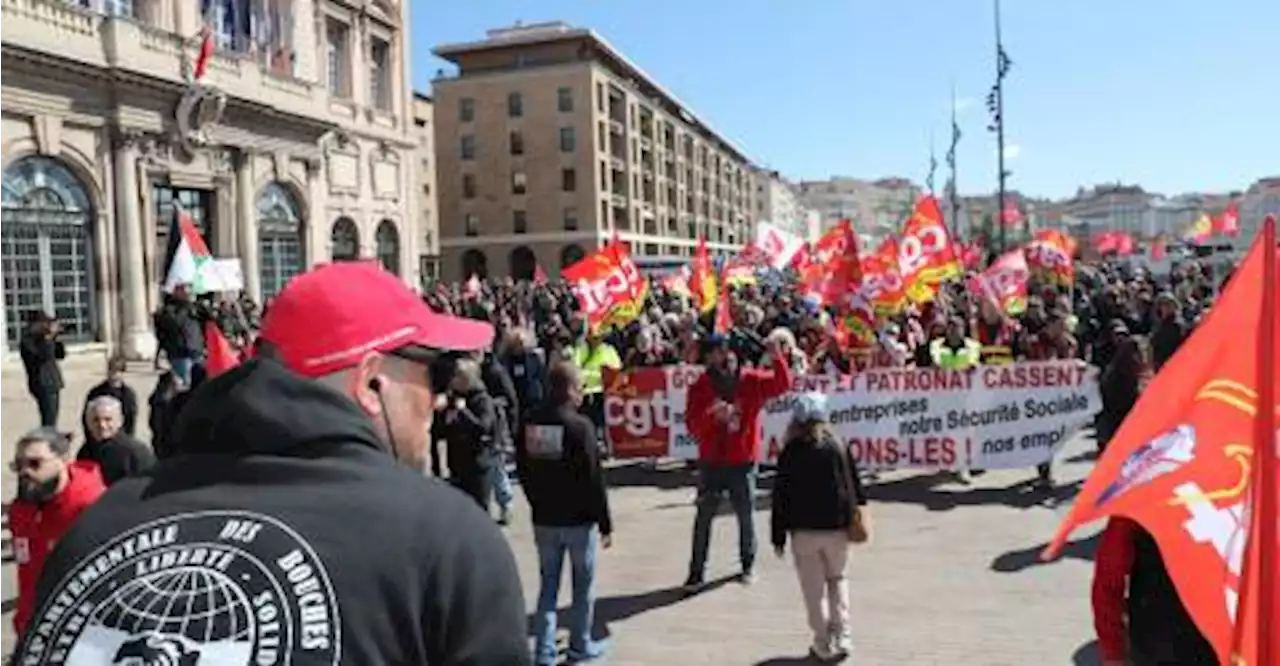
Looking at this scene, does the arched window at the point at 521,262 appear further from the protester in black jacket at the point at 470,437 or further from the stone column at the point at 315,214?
the protester in black jacket at the point at 470,437

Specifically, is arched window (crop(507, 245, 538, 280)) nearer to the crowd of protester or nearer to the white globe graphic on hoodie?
the crowd of protester

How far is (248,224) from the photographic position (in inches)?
1162

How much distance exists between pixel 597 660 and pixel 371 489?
17.5 feet

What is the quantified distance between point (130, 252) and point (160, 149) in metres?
2.71

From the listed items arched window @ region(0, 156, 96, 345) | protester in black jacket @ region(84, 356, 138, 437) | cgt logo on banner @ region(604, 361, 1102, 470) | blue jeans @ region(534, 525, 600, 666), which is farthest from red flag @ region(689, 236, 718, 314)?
arched window @ region(0, 156, 96, 345)

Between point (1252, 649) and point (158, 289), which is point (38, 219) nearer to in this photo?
point (158, 289)

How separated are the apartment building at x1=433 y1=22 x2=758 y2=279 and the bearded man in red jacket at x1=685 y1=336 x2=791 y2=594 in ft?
213

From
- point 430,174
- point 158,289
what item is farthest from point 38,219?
point 430,174

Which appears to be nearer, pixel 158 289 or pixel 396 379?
pixel 396 379

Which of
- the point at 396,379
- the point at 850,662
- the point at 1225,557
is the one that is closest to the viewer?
the point at 396,379

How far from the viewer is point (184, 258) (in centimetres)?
1519

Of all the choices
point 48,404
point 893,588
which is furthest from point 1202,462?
point 48,404

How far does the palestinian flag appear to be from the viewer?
15148 mm

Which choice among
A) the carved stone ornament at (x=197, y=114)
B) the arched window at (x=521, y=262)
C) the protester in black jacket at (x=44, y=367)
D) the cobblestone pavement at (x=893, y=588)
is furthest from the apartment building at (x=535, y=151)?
the cobblestone pavement at (x=893, y=588)
